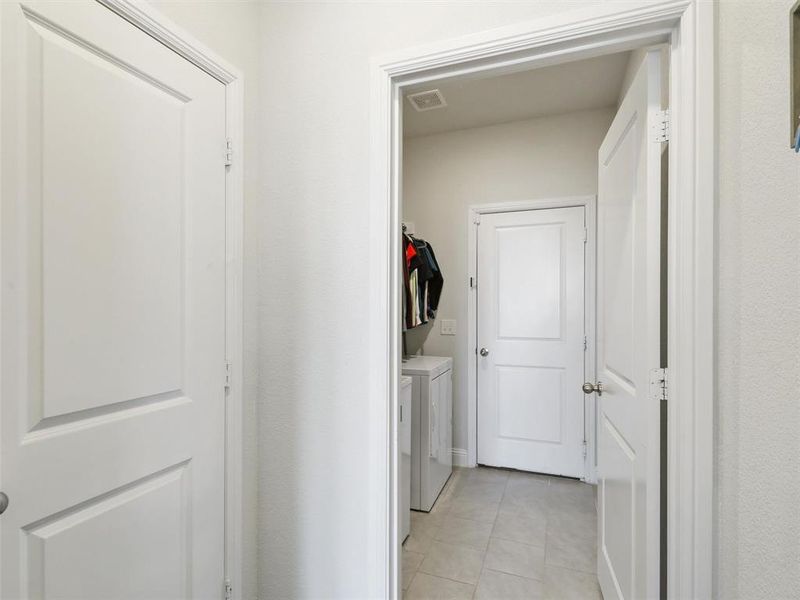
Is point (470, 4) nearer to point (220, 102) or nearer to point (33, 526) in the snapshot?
point (220, 102)

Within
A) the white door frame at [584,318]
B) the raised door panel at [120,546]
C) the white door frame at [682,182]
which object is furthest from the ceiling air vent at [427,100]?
the raised door panel at [120,546]

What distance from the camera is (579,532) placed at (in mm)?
2301

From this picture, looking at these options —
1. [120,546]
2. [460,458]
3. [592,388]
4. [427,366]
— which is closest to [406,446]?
[427,366]

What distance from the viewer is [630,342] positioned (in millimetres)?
1317

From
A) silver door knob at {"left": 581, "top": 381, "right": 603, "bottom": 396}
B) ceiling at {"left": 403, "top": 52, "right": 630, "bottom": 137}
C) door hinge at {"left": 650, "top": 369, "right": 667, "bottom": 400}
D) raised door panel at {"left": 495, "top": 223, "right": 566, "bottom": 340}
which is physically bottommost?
silver door knob at {"left": 581, "top": 381, "right": 603, "bottom": 396}

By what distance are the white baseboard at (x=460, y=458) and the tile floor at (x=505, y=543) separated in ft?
0.84

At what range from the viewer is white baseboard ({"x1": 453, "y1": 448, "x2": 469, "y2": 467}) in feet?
10.7

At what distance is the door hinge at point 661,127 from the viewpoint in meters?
1.12

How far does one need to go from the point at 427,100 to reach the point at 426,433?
2157 millimetres

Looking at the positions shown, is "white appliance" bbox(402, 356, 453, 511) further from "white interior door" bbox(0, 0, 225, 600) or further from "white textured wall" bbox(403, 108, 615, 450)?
"white interior door" bbox(0, 0, 225, 600)

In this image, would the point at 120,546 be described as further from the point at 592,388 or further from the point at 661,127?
the point at 661,127

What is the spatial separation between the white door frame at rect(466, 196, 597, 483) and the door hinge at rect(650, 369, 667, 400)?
196 cm

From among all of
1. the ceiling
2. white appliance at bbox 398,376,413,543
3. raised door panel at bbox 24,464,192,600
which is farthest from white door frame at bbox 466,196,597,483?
raised door panel at bbox 24,464,192,600

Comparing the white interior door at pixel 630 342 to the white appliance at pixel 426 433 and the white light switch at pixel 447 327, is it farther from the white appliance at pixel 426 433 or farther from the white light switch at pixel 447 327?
the white light switch at pixel 447 327
